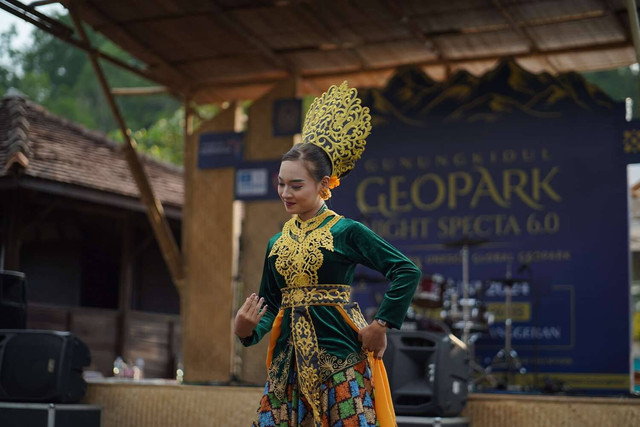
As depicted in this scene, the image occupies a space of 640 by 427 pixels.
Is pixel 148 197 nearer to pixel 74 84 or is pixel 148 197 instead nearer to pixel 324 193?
pixel 324 193

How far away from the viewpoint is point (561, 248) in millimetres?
9039

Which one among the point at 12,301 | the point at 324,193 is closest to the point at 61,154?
the point at 12,301

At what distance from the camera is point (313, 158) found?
11.1ft

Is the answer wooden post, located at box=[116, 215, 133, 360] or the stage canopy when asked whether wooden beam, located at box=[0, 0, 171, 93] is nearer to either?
the stage canopy

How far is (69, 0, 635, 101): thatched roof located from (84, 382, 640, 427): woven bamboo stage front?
377 cm

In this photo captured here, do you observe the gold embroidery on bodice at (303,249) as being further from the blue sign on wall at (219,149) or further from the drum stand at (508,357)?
the blue sign on wall at (219,149)

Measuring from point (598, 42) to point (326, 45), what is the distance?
2699 mm

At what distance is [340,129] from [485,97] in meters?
6.29

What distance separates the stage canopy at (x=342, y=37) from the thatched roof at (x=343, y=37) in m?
0.01

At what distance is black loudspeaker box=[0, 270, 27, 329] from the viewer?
6.77m

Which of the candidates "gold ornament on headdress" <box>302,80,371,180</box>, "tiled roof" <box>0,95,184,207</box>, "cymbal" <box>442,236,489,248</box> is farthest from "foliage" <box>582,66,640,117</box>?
"gold ornament on headdress" <box>302,80,371,180</box>

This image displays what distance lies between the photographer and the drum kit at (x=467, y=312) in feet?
28.9

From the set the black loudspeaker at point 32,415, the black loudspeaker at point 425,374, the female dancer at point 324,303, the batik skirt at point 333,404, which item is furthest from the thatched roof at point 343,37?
the batik skirt at point 333,404

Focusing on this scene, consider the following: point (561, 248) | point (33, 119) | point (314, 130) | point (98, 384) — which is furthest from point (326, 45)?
point (314, 130)
